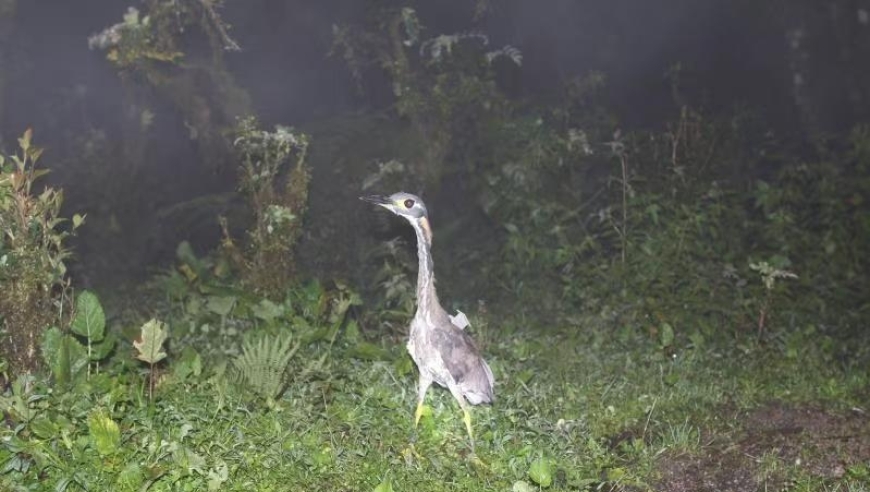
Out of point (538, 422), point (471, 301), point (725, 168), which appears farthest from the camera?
point (725, 168)

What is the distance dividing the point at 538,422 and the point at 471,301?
2565 mm

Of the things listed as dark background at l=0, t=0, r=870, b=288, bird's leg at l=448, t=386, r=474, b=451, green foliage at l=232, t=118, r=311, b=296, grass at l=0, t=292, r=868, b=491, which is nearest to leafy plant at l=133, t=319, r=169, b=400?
grass at l=0, t=292, r=868, b=491

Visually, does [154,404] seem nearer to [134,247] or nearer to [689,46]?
[134,247]

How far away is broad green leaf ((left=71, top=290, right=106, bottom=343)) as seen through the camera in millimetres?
5070

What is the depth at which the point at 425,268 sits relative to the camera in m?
4.86

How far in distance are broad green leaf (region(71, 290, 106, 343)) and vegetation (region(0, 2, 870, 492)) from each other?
0.01m

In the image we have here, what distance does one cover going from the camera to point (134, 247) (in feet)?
30.6

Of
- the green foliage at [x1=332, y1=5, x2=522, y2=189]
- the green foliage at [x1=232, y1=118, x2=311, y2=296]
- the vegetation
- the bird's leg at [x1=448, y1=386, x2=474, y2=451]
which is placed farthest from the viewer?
the green foliage at [x1=332, y1=5, x2=522, y2=189]

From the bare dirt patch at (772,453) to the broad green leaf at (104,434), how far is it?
2647 millimetres

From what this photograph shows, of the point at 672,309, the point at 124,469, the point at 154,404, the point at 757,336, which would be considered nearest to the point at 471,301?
the point at 672,309

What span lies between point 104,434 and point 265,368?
112cm

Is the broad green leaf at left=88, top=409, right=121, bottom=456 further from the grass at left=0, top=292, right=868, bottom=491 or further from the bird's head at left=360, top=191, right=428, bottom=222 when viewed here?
the bird's head at left=360, top=191, right=428, bottom=222

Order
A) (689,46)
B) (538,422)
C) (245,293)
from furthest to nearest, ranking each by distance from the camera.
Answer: (689,46), (245,293), (538,422)

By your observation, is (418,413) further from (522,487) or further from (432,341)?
(522,487)
